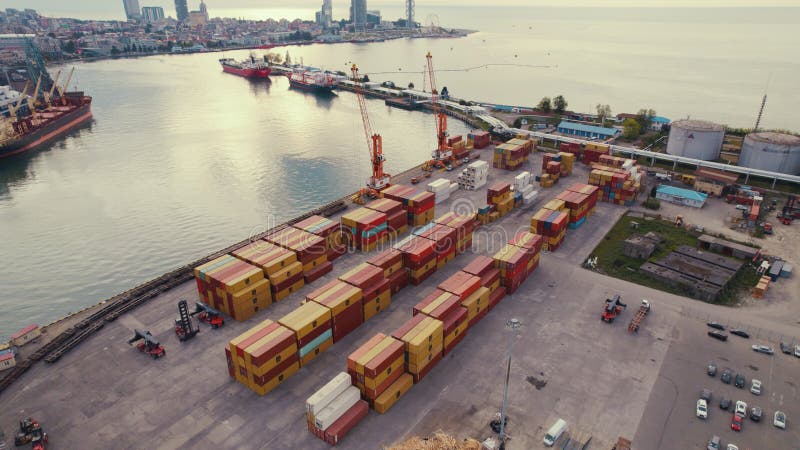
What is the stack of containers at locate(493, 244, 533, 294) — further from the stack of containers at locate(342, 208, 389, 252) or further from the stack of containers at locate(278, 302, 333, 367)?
Result: the stack of containers at locate(278, 302, 333, 367)

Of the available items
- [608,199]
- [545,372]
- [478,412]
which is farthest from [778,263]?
[478,412]

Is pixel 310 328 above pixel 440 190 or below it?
below

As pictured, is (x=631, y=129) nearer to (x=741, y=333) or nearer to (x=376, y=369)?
(x=741, y=333)

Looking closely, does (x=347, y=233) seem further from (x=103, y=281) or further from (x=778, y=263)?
(x=778, y=263)

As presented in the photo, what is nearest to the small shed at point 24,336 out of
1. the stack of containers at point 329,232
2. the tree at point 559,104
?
the stack of containers at point 329,232

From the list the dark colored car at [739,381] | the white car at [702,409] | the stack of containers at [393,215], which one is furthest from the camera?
the stack of containers at [393,215]

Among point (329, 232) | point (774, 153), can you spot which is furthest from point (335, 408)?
point (774, 153)

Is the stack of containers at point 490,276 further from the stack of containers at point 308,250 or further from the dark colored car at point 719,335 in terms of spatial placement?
the dark colored car at point 719,335
